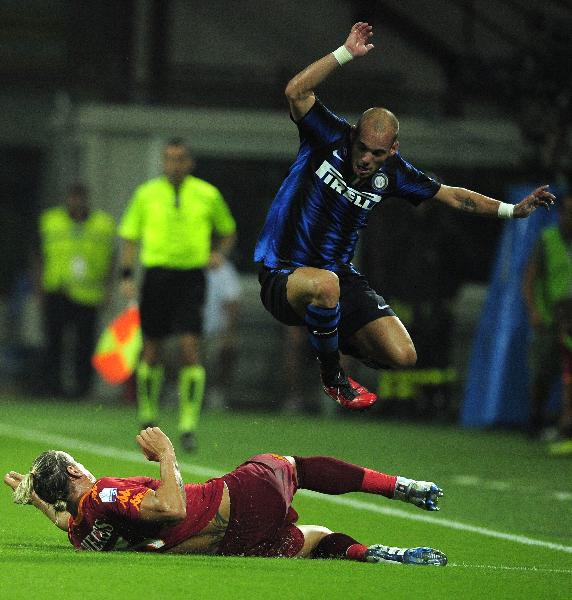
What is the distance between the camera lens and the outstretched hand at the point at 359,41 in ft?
30.0

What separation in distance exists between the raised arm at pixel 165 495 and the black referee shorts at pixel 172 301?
6833 millimetres

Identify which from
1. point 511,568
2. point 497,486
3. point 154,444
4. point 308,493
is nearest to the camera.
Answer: point 154,444

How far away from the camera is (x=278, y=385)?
21.0m

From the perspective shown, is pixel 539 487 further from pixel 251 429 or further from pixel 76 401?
pixel 76 401

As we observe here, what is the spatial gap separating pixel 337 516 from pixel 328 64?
2.95 m

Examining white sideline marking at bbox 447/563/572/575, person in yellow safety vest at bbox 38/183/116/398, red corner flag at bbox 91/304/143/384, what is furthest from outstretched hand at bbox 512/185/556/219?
person in yellow safety vest at bbox 38/183/116/398

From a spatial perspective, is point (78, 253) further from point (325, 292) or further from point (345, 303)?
point (325, 292)

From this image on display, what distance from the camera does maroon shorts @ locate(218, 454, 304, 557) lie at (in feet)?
26.9

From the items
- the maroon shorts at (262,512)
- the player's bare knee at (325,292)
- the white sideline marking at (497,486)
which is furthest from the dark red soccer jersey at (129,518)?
the white sideline marking at (497,486)

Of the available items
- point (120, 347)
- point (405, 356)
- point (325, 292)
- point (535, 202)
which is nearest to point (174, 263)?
point (120, 347)

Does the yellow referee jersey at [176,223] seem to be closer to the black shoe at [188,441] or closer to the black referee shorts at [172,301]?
the black referee shorts at [172,301]

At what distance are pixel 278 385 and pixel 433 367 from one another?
2616 mm

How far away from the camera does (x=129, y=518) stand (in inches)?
313

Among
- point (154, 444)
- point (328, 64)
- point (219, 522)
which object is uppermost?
point (328, 64)
